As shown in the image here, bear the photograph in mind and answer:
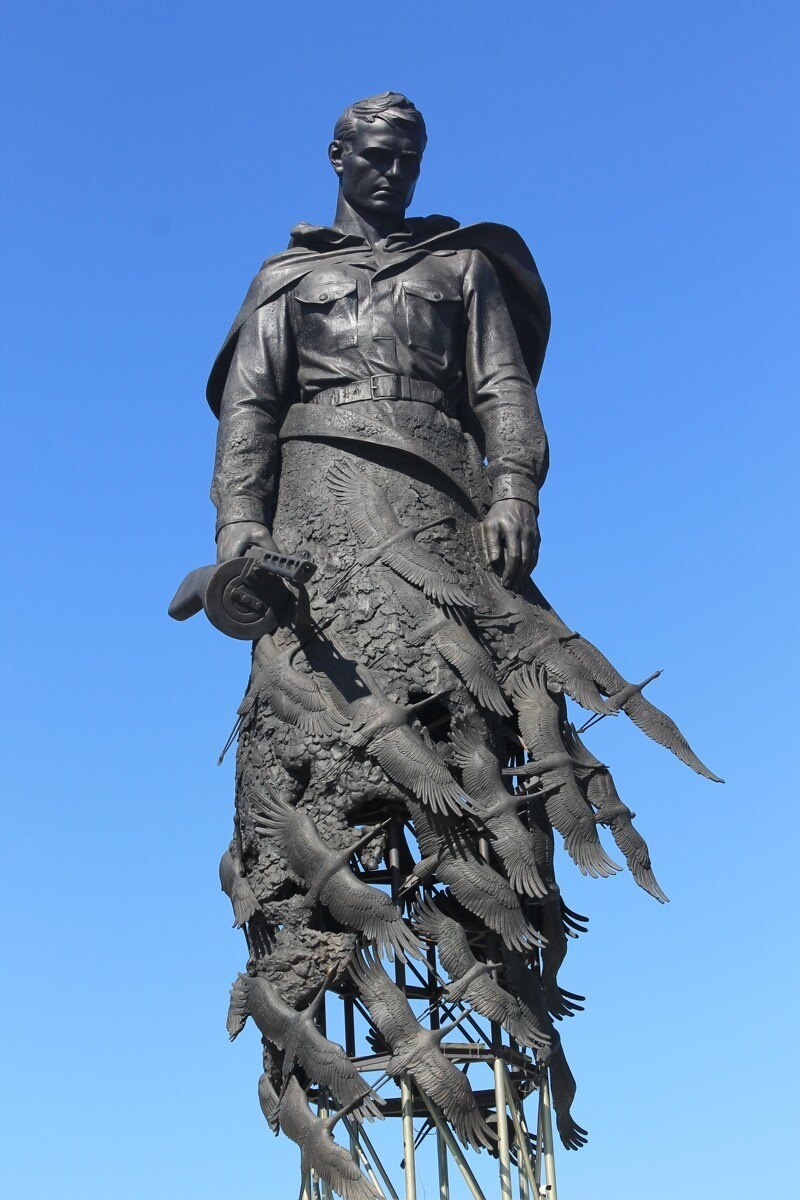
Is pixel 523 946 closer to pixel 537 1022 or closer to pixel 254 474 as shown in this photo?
pixel 537 1022

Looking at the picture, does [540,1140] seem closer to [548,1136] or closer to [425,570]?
[548,1136]

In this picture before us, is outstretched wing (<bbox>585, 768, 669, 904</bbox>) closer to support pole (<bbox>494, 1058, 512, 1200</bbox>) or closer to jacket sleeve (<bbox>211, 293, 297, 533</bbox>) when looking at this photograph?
support pole (<bbox>494, 1058, 512, 1200</bbox>)

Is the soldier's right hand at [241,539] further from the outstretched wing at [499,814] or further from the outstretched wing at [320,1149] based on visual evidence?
the outstretched wing at [320,1149]

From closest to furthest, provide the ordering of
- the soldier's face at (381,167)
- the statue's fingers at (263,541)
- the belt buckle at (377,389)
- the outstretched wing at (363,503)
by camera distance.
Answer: the outstretched wing at (363,503) < the statue's fingers at (263,541) < the belt buckle at (377,389) < the soldier's face at (381,167)

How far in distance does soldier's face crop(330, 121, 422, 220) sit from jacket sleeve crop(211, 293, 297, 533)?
0.97 m

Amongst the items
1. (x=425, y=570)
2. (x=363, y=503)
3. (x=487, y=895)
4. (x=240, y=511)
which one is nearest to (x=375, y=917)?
(x=487, y=895)

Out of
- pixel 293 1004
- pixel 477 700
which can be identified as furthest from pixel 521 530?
pixel 293 1004

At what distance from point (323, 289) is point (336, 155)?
45.3 inches

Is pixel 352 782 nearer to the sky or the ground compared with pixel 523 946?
nearer to the sky

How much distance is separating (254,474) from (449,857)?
308cm

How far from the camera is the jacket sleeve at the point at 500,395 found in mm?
15586

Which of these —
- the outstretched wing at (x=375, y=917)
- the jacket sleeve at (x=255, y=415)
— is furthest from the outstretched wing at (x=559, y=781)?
the jacket sleeve at (x=255, y=415)

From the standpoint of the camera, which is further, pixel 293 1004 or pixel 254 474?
pixel 254 474

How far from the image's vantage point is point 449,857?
46.8ft
